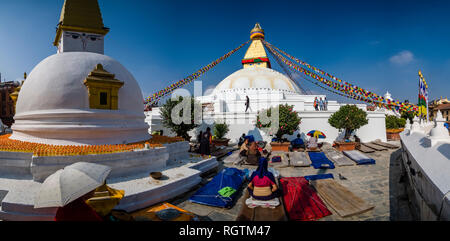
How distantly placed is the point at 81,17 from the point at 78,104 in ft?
17.9

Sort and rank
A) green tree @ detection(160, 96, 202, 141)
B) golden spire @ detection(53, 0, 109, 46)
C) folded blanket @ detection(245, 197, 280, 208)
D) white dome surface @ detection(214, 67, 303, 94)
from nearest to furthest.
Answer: folded blanket @ detection(245, 197, 280, 208), golden spire @ detection(53, 0, 109, 46), green tree @ detection(160, 96, 202, 141), white dome surface @ detection(214, 67, 303, 94)

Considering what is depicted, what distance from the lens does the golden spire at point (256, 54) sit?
1336 inches

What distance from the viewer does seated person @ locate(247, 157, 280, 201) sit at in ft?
15.3

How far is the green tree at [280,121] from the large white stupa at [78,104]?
830cm

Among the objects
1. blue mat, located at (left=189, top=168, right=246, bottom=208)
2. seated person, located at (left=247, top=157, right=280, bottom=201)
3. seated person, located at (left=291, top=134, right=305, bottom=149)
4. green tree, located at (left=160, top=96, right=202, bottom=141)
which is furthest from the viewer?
green tree, located at (left=160, top=96, right=202, bottom=141)

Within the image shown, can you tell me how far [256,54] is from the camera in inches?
1362

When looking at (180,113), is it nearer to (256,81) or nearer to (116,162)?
(116,162)

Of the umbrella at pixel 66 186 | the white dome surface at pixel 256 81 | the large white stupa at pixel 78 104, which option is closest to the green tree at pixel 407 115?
the white dome surface at pixel 256 81

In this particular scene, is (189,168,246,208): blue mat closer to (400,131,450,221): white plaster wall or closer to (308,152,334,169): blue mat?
(400,131,450,221): white plaster wall

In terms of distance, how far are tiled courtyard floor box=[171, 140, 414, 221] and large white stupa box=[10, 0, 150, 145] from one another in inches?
160

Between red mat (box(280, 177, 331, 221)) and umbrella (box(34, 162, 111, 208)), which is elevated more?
umbrella (box(34, 162, 111, 208))

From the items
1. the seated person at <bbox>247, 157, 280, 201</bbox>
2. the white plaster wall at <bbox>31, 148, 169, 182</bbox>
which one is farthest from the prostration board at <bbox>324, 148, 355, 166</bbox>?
the white plaster wall at <bbox>31, 148, 169, 182</bbox>

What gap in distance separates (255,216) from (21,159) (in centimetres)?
697

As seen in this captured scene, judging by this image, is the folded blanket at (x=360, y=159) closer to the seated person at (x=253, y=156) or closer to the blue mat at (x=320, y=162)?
the blue mat at (x=320, y=162)
